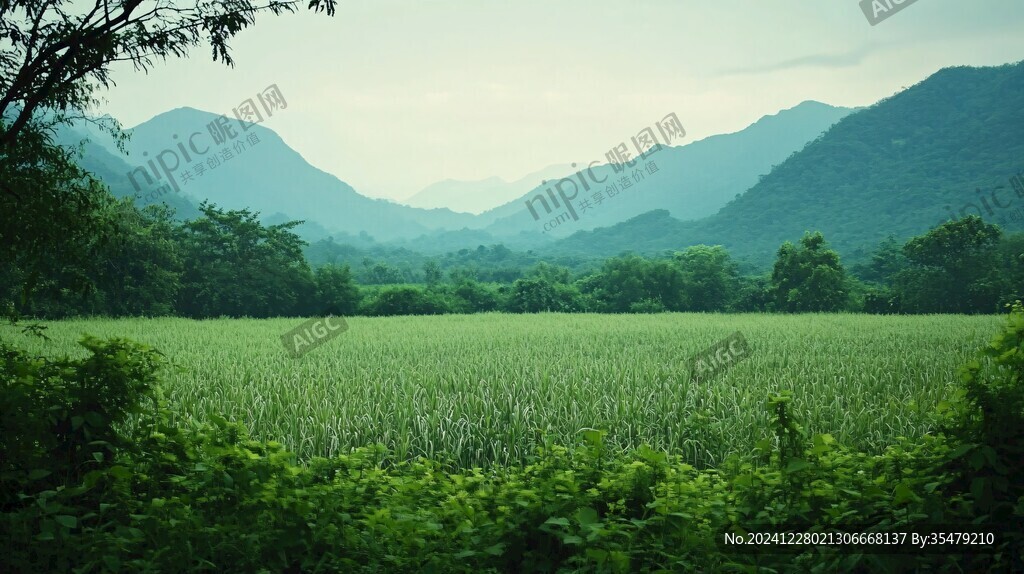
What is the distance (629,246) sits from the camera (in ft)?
325

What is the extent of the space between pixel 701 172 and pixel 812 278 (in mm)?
130301

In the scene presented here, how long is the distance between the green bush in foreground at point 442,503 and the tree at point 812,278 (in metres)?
35.5

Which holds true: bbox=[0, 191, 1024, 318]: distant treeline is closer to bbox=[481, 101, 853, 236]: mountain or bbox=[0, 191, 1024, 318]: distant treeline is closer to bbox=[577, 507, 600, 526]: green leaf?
bbox=[577, 507, 600, 526]: green leaf

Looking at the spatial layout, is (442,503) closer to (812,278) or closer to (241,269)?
(241,269)

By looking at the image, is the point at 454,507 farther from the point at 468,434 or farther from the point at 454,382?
the point at 454,382

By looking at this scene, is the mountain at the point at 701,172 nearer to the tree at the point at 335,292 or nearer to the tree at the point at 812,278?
the tree at the point at 812,278

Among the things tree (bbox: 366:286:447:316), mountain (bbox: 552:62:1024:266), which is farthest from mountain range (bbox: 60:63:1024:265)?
tree (bbox: 366:286:447:316)

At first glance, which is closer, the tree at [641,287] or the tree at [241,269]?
the tree at [241,269]

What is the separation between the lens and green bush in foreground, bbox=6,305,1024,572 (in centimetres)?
293

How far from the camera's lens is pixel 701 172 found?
519 ft

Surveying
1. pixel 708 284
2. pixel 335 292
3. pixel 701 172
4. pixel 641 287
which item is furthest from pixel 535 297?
pixel 701 172

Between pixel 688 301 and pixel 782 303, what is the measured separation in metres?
6.55

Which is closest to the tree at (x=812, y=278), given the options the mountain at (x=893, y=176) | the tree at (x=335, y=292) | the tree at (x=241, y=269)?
the tree at (x=335, y=292)

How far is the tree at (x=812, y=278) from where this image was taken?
3581cm
